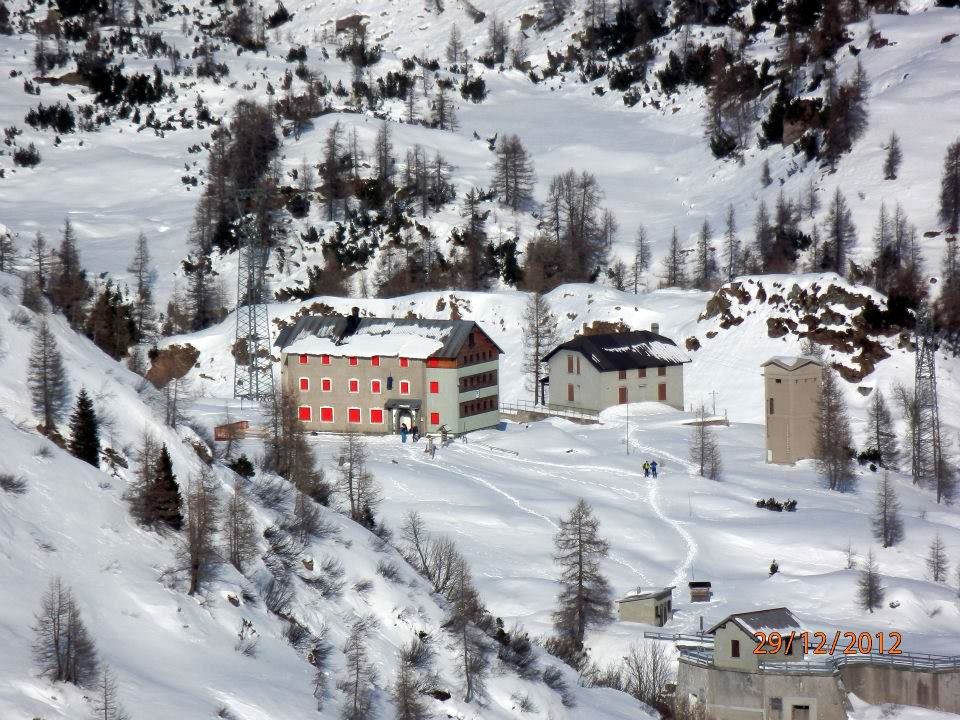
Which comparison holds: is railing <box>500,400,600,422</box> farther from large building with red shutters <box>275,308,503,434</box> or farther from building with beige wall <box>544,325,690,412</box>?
large building with red shutters <box>275,308,503,434</box>

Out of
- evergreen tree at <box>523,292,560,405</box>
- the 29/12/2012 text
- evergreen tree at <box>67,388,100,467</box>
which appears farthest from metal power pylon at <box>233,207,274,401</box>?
the 29/12/2012 text

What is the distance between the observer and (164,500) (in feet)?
120

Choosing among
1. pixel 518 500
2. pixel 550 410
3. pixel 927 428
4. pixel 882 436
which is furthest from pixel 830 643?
pixel 550 410

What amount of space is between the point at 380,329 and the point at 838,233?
110ft

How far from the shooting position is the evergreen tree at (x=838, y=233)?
88375mm

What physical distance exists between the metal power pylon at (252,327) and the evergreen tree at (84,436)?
3029cm

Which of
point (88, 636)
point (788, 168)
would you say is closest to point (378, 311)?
point (788, 168)

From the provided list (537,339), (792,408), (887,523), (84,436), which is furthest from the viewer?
(537,339)

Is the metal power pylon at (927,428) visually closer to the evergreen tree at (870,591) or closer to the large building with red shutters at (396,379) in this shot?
the evergreen tree at (870,591)

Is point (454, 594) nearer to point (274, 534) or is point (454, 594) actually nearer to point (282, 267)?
point (274, 534)

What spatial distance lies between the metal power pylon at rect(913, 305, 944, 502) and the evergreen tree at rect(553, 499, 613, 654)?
71.0ft

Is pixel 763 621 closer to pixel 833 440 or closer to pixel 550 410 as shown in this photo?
pixel 833 440

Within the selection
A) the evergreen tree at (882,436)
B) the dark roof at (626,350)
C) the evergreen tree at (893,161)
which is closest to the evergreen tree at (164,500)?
the evergreen tree at (882,436)

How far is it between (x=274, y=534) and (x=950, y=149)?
6656 cm
